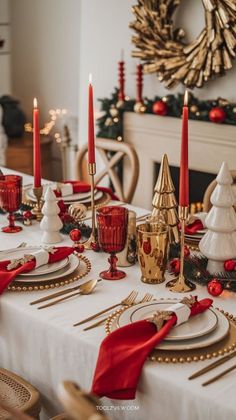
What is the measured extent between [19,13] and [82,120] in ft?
4.16

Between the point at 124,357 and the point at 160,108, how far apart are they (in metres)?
2.55

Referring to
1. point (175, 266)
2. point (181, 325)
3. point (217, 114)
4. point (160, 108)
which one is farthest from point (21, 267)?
point (160, 108)

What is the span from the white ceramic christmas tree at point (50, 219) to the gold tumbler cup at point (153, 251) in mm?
383

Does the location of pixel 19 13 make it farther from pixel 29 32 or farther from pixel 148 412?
pixel 148 412

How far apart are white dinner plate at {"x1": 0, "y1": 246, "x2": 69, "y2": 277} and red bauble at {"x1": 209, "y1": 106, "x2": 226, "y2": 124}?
176 cm

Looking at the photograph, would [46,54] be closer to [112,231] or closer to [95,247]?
[95,247]

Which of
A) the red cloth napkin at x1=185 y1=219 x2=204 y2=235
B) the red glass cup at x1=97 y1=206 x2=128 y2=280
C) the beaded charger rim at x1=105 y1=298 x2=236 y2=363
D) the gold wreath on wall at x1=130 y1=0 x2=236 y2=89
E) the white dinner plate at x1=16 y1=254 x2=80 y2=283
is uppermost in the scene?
the gold wreath on wall at x1=130 y1=0 x2=236 y2=89

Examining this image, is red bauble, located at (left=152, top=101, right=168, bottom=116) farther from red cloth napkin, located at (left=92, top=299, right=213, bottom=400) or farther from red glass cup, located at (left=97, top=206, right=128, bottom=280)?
red cloth napkin, located at (left=92, top=299, right=213, bottom=400)

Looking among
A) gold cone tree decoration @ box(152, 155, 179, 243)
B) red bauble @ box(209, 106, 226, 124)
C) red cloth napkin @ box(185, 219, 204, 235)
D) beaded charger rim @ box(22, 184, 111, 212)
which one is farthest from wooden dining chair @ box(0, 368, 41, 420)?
red bauble @ box(209, 106, 226, 124)

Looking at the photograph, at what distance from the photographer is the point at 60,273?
180 centimetres

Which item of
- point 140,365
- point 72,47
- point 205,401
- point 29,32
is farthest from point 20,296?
point 29,32

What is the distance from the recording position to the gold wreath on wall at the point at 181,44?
338 centimetres

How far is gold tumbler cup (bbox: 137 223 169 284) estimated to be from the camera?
67.2 inches

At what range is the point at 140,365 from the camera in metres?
1.31
